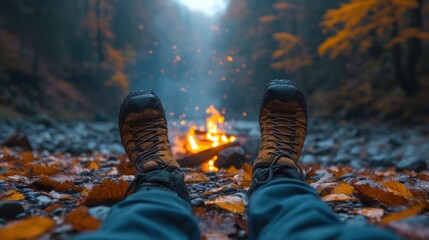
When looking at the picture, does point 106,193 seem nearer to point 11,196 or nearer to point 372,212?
point 11,196

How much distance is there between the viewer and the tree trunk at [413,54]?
9.74 metres

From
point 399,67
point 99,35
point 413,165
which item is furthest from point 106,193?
point 99,35

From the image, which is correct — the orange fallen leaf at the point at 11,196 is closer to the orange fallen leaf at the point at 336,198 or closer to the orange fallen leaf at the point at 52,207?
the orange fallen leaf at the point at 52,207

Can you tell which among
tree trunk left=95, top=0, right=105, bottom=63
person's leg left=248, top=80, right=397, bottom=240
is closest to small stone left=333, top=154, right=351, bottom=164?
person's leg left=248, top=80, right=397, bottom=240

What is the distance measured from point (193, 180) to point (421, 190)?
125 cm

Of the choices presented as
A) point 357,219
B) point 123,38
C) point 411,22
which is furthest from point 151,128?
point 123,38

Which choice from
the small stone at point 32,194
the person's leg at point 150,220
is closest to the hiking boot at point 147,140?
the person's leg at point 150,220

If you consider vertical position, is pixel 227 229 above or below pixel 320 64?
below

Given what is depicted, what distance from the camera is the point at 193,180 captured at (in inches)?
87.6

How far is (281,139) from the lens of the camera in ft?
6.27

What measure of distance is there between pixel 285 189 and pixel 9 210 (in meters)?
0.99

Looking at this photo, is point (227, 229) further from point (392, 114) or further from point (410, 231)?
point (392, 114)

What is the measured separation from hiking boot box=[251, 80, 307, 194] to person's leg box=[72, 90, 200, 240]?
0.46m

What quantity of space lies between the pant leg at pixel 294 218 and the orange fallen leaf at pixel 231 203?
0.19 metres
